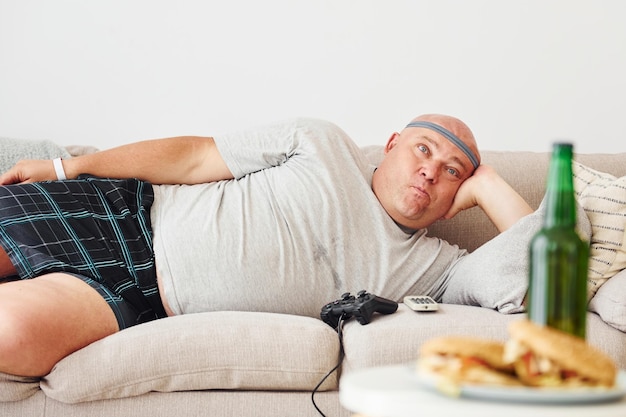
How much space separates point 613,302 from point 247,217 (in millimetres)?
950

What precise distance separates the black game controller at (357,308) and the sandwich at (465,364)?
0.96 meters

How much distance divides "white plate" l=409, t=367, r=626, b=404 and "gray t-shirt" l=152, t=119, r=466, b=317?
4.28 ft

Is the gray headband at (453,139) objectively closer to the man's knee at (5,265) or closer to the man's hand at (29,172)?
the man's hand at (29,172)

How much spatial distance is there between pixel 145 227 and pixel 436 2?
A: 1.42 m

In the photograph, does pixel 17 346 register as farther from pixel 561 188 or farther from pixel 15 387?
pixel 561 188

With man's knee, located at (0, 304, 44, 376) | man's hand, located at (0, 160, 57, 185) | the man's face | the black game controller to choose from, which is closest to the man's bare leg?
man's knee, located at (0, 304, 44, 376)

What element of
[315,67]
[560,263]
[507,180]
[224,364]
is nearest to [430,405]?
[560,263]

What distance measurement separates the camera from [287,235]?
2176 mm

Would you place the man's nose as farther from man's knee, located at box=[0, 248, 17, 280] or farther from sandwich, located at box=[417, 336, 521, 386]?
sandwich, located at box=[417, 336, 521, 386]

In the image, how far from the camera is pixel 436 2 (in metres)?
2.96

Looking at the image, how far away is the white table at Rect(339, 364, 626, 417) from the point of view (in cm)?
80

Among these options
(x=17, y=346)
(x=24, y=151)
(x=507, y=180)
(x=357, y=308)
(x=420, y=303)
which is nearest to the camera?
(x=17, y=346)

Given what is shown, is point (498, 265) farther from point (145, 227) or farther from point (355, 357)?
point (145, 227)

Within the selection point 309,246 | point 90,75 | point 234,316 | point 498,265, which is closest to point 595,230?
point 498,265
